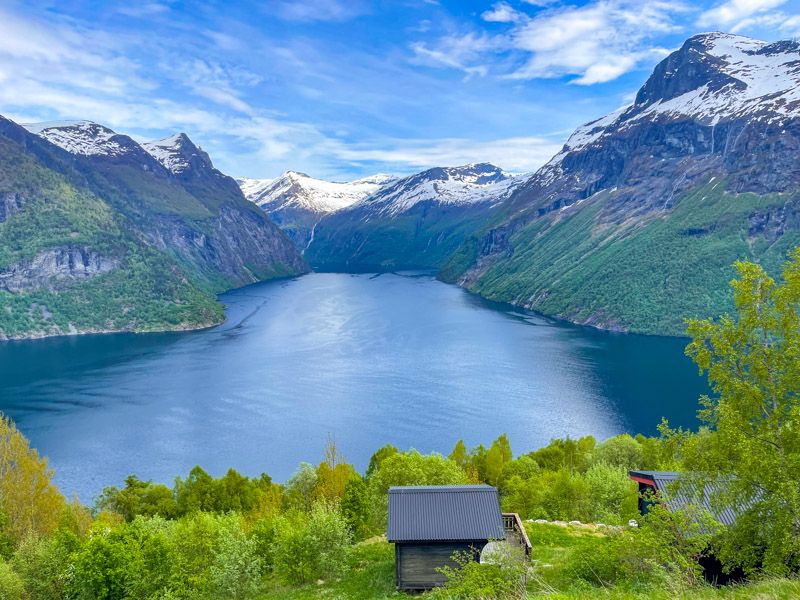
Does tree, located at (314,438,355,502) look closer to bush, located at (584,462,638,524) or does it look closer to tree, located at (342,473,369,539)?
tree, located at (342,473,369,539)

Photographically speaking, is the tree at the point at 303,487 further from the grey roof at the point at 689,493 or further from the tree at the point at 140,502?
the grey roof at the point at 689,493

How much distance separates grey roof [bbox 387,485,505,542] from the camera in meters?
33.5

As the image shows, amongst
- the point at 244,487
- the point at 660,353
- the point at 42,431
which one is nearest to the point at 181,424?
the point at 42,431

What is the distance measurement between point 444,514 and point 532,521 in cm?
1303

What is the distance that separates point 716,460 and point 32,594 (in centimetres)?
3826

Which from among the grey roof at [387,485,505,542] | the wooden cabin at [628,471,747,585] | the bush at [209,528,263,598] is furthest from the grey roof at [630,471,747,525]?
the bush at [209,528,263,598]

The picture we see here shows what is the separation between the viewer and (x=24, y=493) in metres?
47.1

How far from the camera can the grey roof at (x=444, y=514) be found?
110 feet

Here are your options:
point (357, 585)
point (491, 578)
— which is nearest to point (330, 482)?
point (357, 585)

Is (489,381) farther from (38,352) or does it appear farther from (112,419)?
(38,352)

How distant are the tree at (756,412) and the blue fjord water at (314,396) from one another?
77977 mm

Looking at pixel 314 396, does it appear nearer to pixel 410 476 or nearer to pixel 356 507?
pixel 410 476

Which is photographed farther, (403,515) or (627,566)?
(403,515)

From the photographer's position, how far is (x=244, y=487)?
61656 millimetres
